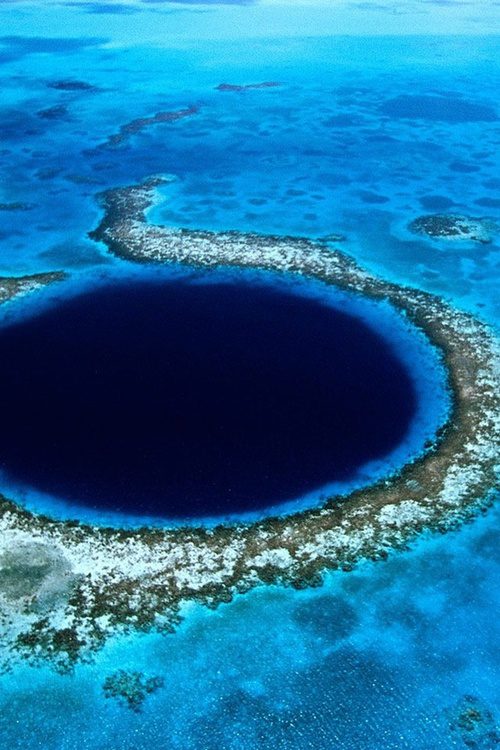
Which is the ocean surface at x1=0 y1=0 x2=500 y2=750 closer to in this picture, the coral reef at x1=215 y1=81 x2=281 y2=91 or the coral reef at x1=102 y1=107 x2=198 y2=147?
the coral reef at x1=102 y1=107 x2=198 y2=147

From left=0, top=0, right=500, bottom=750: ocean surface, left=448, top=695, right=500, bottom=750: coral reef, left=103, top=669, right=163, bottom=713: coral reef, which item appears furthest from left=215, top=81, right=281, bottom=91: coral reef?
Answer: left=448, top=695, right=500, bottom=750: coral reef

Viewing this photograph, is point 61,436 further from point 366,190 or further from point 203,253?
point 366,190

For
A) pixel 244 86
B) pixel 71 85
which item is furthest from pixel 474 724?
pixel 71 85

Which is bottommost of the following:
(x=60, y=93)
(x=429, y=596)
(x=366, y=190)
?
(x=429, y=596)

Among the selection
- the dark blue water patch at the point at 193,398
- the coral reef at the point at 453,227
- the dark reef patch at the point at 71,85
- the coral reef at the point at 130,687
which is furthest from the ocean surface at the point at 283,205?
the dark blue water patch at the point at 193,398

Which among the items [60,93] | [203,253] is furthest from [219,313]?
[60,93]

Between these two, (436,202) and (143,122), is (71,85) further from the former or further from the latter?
(436,202)
